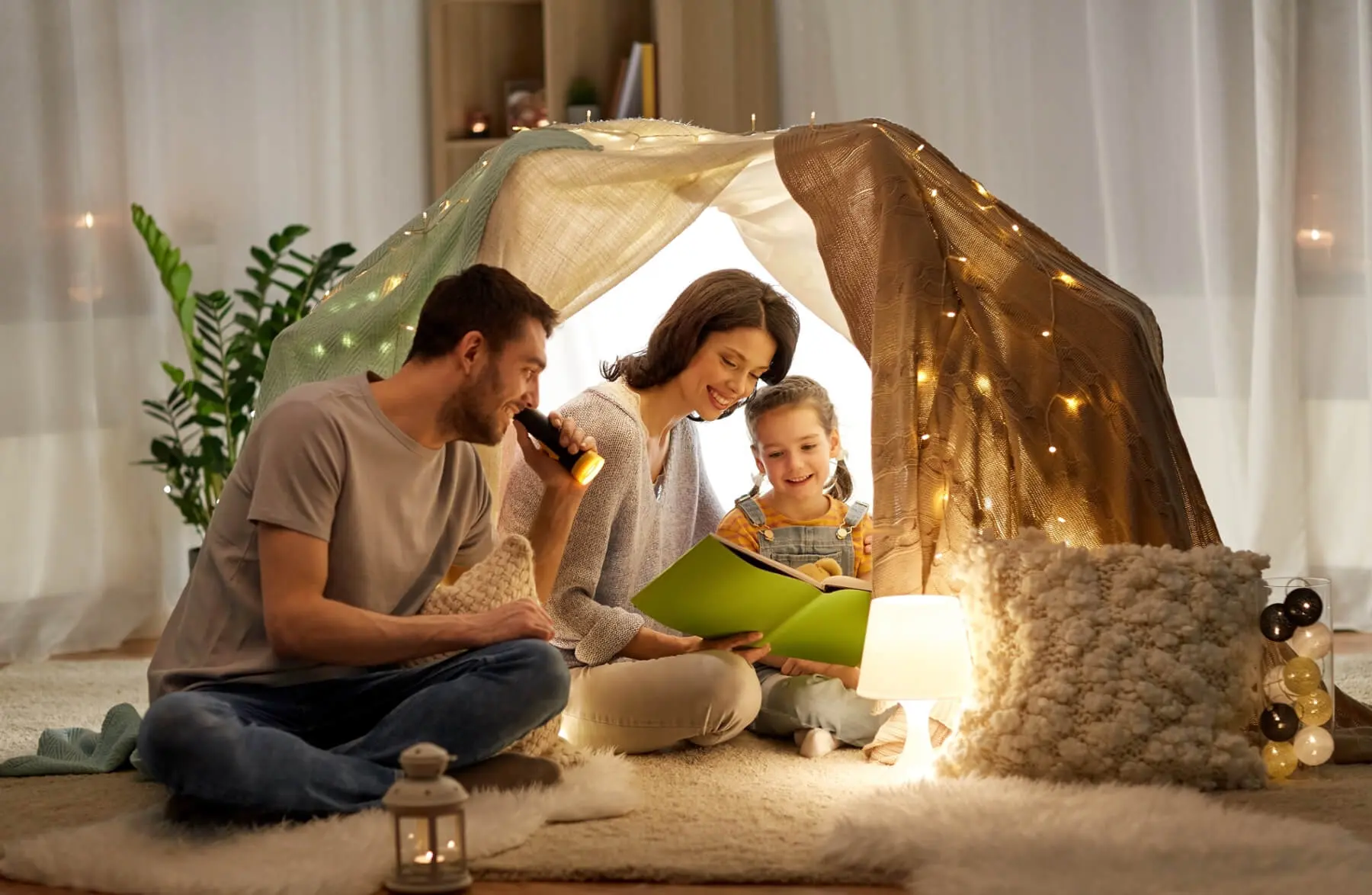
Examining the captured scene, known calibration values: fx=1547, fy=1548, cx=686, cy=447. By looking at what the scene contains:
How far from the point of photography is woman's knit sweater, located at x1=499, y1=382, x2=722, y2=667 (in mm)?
2418

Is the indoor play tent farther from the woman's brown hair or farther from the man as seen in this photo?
the man

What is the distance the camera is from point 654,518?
263 centimetres

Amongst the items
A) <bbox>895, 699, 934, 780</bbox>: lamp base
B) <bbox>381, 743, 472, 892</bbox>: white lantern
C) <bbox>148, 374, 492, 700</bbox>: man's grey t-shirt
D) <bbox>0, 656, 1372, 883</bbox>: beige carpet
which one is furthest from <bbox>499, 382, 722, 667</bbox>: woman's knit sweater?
<bbox>381, 743, 472, 892</bbox>: white lantern

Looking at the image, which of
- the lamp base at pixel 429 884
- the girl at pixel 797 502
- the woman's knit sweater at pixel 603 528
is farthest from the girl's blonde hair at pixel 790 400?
the lamp base at pixel 429 884

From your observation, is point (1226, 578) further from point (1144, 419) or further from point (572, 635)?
point (572, 635)

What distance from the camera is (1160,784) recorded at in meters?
2.00

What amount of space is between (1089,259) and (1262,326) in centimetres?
46

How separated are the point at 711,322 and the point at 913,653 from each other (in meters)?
0.73

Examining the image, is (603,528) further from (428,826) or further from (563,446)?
(428,826)

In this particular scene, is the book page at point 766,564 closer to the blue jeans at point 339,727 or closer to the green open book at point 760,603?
the green open book at point 760,603

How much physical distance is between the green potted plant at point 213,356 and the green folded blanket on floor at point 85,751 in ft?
4.15

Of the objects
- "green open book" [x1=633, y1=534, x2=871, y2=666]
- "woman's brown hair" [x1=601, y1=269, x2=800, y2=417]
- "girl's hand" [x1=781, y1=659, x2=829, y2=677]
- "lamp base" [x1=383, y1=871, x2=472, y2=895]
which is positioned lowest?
"lamp base" [x1=383, y1=871, x2=472, y2=895]

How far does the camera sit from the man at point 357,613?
186 cm

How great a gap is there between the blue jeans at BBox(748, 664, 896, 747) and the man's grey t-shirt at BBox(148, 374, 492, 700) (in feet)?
2.18
